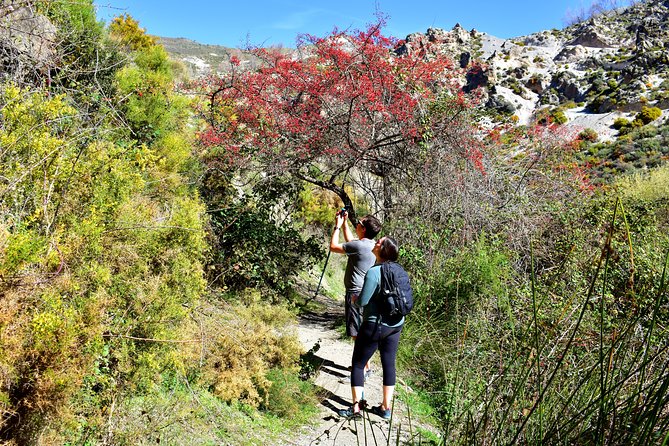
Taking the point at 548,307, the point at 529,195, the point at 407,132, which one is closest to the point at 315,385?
the point at 548,307

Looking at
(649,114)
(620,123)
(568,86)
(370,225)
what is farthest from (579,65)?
(370,225)

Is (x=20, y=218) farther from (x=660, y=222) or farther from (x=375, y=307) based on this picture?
(x=660, y=222)

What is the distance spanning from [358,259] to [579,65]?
163 ft

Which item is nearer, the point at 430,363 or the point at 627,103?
the point at 430,363

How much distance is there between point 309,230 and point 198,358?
690cm

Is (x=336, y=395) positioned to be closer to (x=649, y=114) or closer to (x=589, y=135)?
(x=589, y=135)

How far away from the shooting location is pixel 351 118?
7.23 metres

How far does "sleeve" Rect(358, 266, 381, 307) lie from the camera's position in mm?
3609

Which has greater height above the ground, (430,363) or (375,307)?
(375,307)

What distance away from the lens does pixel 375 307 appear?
3.66m

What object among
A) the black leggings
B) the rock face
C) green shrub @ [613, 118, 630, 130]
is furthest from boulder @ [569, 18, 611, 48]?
the rock face

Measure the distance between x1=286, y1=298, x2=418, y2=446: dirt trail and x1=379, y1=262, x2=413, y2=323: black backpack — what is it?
2.64ft

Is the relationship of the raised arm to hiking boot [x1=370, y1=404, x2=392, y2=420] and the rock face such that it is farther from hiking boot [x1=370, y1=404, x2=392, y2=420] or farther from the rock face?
the rock face

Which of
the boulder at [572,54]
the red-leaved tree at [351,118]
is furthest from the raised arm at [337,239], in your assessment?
the boulder at [572,54]
